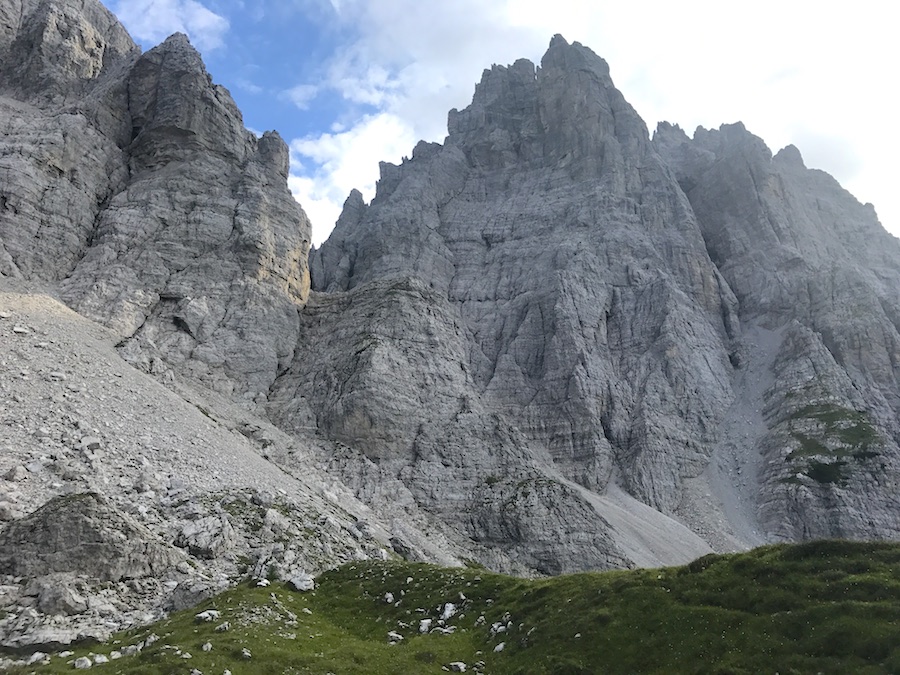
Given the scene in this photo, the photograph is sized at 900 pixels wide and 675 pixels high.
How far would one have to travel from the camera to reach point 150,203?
325 ft

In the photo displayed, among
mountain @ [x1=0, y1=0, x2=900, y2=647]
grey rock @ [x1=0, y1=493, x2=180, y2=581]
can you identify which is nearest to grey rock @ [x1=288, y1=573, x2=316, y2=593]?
mountain @ [x1=0, y1=0, x2=900, y2=647]

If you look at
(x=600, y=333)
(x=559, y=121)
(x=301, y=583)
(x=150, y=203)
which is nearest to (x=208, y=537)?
(x=301, y=583)

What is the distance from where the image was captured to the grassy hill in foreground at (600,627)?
893 inches

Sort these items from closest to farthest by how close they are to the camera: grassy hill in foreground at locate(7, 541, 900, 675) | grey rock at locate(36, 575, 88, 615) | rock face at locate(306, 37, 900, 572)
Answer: grassy hill in foreground at locate(7, 541, 900, 675) < grey rock at locate(36, 575, 88, 615) < rock face at locate(306, 37, 900, 572)

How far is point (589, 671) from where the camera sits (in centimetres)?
2492

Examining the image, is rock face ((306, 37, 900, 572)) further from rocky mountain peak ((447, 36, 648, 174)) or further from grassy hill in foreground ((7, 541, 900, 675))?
grassy hill in foreground ((7, 541, 900, 675))

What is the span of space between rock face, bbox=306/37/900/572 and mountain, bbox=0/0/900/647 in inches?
24.1

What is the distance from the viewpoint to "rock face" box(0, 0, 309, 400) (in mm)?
85750

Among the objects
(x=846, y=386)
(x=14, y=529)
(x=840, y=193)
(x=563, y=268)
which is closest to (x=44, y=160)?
(x=14, y=529)

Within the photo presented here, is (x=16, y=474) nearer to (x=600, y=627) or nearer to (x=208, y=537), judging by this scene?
(x=208, y=537)

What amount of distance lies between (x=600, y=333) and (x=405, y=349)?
51058 millimetres

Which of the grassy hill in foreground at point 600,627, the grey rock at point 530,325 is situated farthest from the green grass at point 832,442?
the grassy hill in foreground at point 600,627

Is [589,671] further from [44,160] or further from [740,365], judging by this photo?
[740,365]

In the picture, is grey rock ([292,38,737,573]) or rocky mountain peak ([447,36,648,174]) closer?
grey rock ([292,38,737,573])
